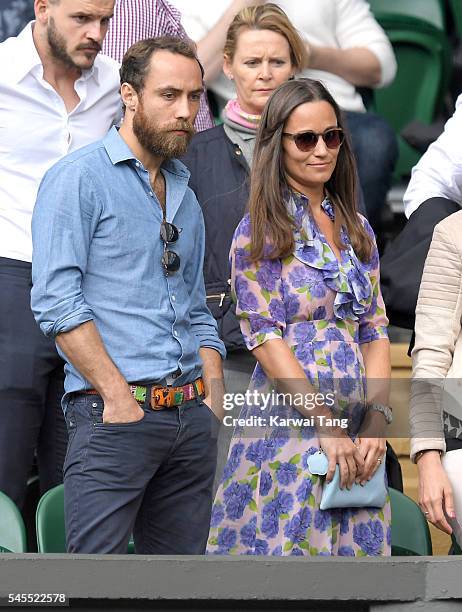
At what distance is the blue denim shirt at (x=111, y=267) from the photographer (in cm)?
332

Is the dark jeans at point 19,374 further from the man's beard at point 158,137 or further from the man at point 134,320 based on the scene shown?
the man's beard at point 158,137

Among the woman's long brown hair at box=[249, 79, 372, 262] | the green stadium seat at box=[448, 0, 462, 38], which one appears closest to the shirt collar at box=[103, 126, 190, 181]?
the woman's long brown hair at box=[249, 79, 372, 262]

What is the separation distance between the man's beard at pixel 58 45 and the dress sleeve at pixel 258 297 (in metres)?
0.99

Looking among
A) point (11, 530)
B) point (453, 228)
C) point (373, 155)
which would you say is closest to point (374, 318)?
point (453, 228)

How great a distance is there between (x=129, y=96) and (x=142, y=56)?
0.37 ft

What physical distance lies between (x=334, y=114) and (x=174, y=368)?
2.87 ft

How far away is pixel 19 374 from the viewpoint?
158 inches

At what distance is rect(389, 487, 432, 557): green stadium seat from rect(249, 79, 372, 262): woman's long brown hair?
767 mm

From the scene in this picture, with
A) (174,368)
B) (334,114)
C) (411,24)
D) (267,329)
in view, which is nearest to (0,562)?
(174,368)

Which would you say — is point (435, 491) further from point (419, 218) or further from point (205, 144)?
point (205, 144)

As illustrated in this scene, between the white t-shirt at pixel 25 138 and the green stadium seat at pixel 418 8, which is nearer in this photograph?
the white t-shirt at pixel 25 138

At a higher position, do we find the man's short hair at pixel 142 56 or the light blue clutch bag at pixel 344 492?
the man's short hair at pixel 142 56

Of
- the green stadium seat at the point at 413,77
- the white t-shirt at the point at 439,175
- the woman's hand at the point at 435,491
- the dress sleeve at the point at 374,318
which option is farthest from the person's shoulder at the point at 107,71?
the green stadium seat at the point at 413,77

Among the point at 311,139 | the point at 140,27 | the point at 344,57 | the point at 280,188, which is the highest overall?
the point at 344,57
